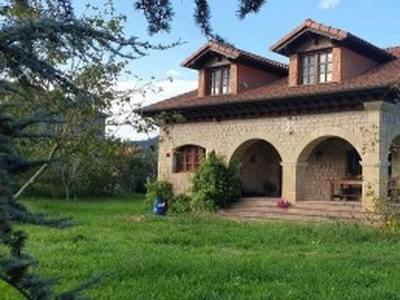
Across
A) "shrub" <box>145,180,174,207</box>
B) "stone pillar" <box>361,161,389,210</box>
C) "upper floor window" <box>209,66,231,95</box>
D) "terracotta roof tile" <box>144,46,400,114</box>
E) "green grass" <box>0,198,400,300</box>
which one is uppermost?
"upper floor window" <box>209,66,231,95</box>

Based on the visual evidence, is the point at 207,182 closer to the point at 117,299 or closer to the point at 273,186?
the point at 273,186

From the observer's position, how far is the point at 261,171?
24.0 metres

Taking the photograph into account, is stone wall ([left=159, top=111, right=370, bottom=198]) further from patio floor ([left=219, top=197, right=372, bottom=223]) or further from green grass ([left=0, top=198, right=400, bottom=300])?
green grass ([left=0, top=198, right=400, bottom=300])

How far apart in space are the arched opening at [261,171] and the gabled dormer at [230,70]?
227 centimetres

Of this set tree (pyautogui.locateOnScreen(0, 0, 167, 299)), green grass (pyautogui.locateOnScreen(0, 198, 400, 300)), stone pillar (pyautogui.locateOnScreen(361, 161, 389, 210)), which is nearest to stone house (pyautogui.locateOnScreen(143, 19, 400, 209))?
stone pillar (pyautogui.locateOnScreen(361, 161, 389, 210))

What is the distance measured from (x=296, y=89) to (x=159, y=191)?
634 cm

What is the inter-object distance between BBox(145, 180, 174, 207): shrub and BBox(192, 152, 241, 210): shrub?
5.63 ft

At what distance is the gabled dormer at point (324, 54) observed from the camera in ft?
62.7

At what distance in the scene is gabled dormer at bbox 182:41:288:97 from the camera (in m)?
21.9

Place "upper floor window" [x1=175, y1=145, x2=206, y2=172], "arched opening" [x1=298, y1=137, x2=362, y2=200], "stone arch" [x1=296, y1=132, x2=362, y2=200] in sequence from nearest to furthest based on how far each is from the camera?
"stone arch" [x1=296, y1=132, x2=362, y2=200] → "arched opening" [x1=298, y1=137, x2=362, y2=200] → "upper floor window" [x1=175, y1=145, x2=206, y2=172]

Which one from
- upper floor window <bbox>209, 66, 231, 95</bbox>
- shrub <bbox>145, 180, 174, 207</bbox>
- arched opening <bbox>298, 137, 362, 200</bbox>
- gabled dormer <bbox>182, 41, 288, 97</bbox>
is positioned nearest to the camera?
arched opening <bbox>298, 137, 362, 200</bbox>

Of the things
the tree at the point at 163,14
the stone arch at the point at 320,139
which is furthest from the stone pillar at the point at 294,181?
the tree at the point at 163,14

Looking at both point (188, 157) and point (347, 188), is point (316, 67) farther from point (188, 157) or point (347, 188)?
point (188, 157)

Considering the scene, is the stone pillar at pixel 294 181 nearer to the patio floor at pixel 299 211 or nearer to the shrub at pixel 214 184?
the patio floor at pixel 299 211
